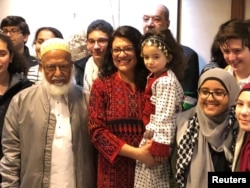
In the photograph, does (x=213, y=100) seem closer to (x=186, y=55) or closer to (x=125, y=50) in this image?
(x=125, y=50)

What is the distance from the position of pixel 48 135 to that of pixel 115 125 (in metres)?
0.35

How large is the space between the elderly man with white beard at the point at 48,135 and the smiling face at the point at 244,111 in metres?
0.84

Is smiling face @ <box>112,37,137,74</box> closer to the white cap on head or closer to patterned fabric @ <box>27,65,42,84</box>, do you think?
the white cap on head

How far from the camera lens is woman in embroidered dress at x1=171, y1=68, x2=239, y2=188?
1929mm

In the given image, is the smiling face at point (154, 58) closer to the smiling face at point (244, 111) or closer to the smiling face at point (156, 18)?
the smiling face at point (244, 111)

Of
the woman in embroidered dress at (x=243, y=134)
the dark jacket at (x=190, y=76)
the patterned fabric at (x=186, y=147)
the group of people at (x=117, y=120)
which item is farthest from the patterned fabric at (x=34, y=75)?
the woman in embroidered dress at (x=243, y=134)

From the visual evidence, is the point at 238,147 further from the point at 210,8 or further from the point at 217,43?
the point at 210,8

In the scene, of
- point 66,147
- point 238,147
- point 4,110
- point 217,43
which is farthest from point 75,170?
point 217,43

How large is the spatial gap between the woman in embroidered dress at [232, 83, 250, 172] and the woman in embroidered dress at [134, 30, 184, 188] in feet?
1.10

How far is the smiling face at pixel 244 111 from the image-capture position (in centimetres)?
181

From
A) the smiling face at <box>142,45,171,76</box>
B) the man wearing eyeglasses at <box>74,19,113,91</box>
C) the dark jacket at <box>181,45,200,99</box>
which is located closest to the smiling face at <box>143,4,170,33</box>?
the dark jacket at <box>181,45,200,99</box>

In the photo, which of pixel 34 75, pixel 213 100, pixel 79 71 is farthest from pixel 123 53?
pixel 34 75

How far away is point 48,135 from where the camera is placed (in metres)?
2.15

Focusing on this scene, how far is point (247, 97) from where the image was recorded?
5.96ft
